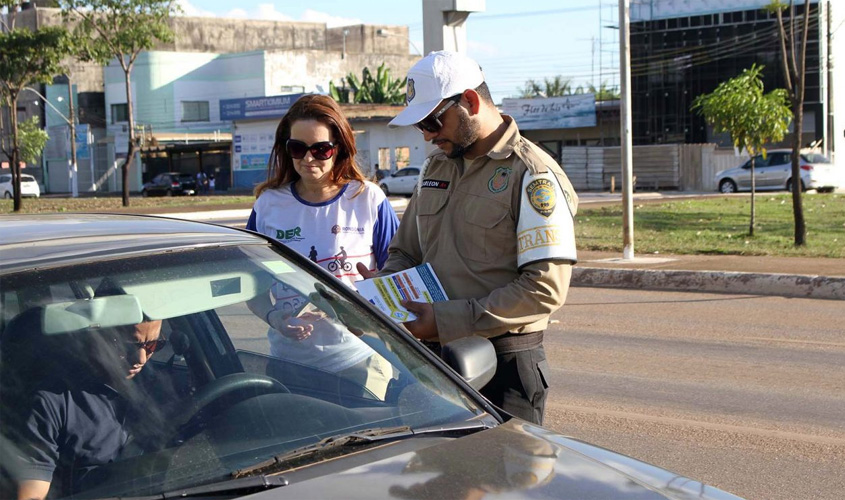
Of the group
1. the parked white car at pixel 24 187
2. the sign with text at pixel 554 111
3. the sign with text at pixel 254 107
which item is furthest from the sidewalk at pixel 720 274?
the parked white car at pixel 24 187

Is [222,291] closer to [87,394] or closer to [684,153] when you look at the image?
[87,394]

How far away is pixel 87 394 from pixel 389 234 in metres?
1.99

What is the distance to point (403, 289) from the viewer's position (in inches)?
137

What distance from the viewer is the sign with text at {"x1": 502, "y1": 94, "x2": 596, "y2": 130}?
50719 mm

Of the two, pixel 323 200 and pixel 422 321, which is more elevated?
pixel 323 200

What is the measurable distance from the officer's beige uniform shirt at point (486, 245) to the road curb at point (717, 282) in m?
9.39

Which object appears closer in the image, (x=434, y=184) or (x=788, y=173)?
(x=434, y=184)

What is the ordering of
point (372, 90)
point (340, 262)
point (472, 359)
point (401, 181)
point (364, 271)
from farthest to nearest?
1. point (372, 90)
2. point (401, 181)
3. point (340, 262)
4. point (364, 271)
5. point (472, 359)

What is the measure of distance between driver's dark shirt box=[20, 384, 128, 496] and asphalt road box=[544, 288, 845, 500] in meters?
3.52

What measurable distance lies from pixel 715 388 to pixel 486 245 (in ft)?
14.3

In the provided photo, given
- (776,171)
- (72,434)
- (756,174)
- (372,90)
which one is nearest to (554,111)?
(372,90)

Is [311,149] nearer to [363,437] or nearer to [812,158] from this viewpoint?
[363,437]

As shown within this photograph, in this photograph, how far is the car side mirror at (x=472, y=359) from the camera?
2.94 meters

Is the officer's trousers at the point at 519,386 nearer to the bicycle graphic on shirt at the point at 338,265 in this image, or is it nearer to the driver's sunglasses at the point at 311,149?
the bicycle graphic on shirt at the point at 338,265
